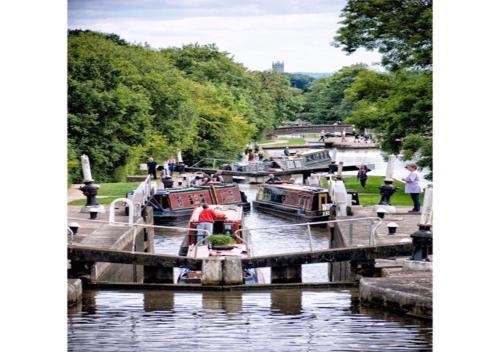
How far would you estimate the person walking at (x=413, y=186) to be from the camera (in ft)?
45.9

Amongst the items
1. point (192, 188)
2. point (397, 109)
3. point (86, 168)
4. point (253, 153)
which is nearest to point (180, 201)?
point (192, 188)

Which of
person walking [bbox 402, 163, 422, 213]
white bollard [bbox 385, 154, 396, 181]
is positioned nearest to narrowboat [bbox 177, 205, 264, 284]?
white bollard [bbox 385, 154, 396, 181]

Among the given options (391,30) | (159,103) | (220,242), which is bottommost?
(220,242)

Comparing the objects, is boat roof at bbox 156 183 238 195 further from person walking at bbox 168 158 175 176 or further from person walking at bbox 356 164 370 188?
person walking at bbox 356 164 370 188

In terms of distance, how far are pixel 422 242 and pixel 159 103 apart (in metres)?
4.29

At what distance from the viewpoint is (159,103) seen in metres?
15.2

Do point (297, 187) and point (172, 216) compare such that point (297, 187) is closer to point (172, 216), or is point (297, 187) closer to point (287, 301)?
point (172, 216)

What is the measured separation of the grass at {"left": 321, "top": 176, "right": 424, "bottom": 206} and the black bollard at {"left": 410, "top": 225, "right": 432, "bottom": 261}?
2.68m

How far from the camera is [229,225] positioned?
15180 millimetres

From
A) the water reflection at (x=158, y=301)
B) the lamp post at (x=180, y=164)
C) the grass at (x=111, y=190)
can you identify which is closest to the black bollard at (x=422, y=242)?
the water reflection at (x=158, y=301)

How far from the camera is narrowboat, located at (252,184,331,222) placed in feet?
61.4

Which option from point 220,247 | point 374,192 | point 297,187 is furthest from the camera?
point 297,187

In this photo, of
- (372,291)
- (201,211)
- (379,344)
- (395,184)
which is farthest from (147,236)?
(379,344)

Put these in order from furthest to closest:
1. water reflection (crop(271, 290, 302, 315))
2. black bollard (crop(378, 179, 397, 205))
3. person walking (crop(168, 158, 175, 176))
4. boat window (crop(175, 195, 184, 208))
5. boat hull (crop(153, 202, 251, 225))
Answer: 1. boat window (crop(175, 195, 184, 208))
2. boat hull (crop(153, 202, 251, 225))
3. person walking (crop(168, 158, 175, 176))
4. black bollard (crop(378, 179, 397, 205))
5. water reflection (crop(271, 290, 302, 315))
